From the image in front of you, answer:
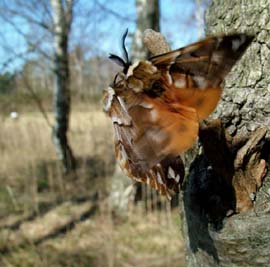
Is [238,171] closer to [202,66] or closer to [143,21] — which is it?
[202,66]

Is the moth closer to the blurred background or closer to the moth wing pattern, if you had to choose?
the moth wing pattern

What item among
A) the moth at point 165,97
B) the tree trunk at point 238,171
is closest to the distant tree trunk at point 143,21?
the tree trunk at point 238,171

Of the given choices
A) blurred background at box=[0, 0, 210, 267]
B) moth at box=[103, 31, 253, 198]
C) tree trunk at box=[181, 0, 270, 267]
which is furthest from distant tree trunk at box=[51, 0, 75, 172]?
moth at box=[103, 31, 253, 198]

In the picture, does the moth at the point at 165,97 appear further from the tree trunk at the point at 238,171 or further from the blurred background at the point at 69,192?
the blurred background at the point at 69,192

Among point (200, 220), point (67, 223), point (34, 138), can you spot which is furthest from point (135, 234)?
point (200, 220)

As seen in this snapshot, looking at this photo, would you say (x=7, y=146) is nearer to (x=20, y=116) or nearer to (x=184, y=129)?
(x=20, y=116)

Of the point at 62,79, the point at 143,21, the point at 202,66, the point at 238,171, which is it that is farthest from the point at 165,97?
the point at 62,79
